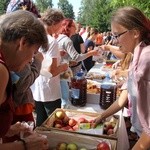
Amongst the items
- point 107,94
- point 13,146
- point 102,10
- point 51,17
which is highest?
point 51,17

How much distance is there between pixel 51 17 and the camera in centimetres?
319

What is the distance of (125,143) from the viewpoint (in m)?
2.37

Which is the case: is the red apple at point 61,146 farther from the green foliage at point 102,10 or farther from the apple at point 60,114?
the green foliage at point 102,10

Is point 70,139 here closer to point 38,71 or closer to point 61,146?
point 61,146

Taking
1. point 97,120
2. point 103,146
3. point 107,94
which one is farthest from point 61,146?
point 107,94

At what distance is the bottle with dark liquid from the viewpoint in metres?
2.89

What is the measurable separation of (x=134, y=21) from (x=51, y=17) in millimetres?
1377

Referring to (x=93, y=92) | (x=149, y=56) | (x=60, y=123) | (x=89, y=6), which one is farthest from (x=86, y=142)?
(x=89, y=6)

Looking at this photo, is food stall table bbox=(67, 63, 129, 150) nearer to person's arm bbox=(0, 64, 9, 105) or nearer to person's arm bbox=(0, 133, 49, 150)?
person's arm bbox=(0, 133, 49, 150)

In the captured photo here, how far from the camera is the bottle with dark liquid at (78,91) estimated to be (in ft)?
9.50

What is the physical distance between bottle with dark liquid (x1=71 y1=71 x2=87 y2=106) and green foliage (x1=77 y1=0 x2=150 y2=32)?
64 centimetres

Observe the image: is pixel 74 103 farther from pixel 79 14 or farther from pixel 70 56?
pixel 79 14

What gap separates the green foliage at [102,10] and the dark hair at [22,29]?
905 millimetres

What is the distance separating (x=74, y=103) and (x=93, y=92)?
0.34m
